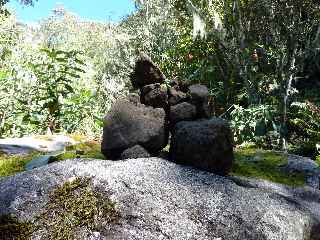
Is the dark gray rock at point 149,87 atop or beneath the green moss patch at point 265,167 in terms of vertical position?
atop

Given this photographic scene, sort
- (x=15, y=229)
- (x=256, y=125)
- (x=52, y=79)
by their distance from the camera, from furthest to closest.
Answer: (x=256, y=125)
(x=52, y=79)
(x=15, y=229)

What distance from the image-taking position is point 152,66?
3508 mm

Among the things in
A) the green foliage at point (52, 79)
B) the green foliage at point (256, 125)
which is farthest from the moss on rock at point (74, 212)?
the green foliage at point (256, 125)

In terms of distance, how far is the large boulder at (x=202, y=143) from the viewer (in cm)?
333

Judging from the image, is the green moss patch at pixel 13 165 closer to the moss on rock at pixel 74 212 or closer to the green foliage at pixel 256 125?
the moss on rock at pixel 74 212

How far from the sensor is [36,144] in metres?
6.23

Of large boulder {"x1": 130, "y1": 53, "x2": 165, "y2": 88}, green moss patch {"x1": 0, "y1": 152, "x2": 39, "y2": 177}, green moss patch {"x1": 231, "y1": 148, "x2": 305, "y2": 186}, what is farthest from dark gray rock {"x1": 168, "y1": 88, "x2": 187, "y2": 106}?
green moss patch {"x1": 0, "y1": 152, "x2": 39, "y2": 177}

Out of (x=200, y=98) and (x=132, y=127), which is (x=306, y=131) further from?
(x=132, y=127)

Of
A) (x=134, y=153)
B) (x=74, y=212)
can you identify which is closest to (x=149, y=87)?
(x=134, y=153)

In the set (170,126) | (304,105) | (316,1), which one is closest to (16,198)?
(170,126)

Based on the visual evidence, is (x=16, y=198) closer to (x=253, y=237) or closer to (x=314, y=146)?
(x=253, y=237)

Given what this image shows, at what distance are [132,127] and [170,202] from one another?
81 centimetres

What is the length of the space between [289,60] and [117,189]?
7201 mm

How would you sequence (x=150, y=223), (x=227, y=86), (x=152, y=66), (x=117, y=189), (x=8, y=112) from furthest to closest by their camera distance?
(x=227, y=86) < (x=8, y=112) < (x=152, y=66) < (x=117, y=189) < (x=150, y=223)
